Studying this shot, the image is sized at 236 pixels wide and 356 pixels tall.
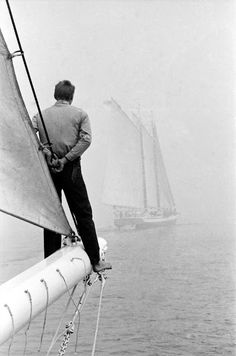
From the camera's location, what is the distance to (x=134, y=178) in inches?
1895

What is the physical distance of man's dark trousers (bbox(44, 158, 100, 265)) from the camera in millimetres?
2932

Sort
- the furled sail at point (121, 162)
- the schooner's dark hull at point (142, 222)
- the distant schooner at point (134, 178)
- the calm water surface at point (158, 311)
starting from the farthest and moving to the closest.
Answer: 1. the schooner's dark hull at point (142, 222)
2. the distant schooner at point (134, 178)
3. the furled sail at point (121, 162)
4. the calm water surface at point (158, 311)

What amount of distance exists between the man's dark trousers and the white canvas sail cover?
9.2 inches

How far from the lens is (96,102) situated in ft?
227

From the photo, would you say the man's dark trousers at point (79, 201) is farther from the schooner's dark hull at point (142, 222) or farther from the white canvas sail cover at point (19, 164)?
the schooner's dark hull at point (142, 222)

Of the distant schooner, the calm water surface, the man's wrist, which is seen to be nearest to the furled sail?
the distant schooner

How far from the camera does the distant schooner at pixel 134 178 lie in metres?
45.4

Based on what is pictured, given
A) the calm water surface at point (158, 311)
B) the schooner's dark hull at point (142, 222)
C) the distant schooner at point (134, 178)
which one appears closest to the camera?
the calm water surface at point (158, 311)

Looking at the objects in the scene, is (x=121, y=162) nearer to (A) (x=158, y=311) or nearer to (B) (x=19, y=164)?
(A) (x=158, y=311)

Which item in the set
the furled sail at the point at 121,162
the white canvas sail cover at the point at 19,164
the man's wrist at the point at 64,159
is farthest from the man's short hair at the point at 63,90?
the furled sail at the point at 121,162

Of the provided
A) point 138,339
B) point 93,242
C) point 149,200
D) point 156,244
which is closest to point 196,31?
point 149,200

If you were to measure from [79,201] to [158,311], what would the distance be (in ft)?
40.5

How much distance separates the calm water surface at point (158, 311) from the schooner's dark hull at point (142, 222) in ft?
81.5

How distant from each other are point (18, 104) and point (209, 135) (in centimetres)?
7297
